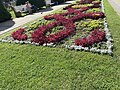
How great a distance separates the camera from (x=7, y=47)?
8648 millimetres

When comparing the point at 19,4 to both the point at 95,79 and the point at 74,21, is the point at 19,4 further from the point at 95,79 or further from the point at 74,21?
the point at 95,79

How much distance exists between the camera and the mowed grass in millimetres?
5555

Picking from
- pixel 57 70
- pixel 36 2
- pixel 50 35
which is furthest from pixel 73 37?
pixel 36 2

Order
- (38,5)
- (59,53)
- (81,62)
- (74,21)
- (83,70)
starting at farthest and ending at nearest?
(38,5), (74,21), (59,53), (81,62), (83,70)

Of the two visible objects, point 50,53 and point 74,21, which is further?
point 74,21

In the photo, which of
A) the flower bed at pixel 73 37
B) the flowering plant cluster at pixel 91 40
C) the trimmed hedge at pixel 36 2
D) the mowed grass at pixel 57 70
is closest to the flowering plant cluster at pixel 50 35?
the flower bed at pixel 73 37

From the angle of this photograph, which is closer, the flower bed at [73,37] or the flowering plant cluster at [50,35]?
the flower bed at [73,37]

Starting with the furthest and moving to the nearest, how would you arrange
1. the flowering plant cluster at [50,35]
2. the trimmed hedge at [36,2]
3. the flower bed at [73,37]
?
the trimmed hedge at [36,2] → the flowering plant cluster at [50,35] → the flower bed at [73,37]

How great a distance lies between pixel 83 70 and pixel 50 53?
1792mm

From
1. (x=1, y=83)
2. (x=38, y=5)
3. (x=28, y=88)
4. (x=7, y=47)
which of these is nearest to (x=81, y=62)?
(x=28, y=88)

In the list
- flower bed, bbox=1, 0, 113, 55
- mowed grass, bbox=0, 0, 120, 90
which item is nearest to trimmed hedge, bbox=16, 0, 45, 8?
flower bed, bbox=1, 0, 113, 55

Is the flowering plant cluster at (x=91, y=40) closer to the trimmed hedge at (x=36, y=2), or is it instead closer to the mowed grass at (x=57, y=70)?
the mowed grass at (x=57, y=70)

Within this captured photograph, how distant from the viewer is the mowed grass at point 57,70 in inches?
219

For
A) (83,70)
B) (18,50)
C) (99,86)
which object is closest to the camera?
(99,86)
